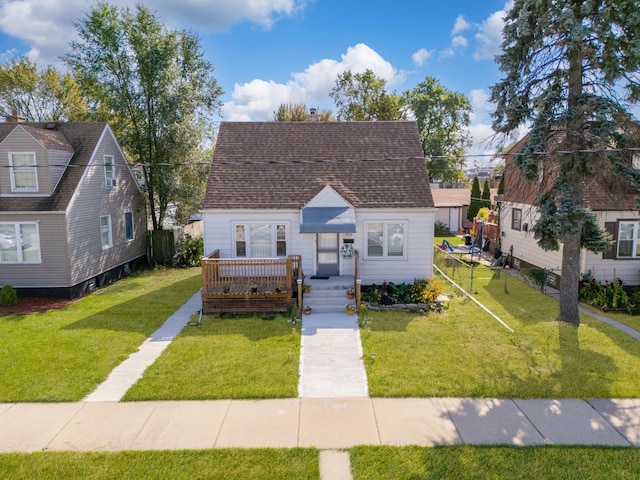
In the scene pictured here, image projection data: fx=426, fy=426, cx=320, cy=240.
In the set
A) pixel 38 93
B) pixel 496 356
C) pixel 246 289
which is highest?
Result: pixel 38 93

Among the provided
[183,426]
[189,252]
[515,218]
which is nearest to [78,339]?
[183,426]

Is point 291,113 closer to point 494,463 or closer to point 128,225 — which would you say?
point 128,225

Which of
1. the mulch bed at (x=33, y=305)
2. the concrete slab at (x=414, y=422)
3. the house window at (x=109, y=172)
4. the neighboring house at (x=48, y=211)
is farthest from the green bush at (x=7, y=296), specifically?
the concrete slab at (x=414, y=422)

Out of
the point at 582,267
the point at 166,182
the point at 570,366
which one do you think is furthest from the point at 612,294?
the point at 166,182

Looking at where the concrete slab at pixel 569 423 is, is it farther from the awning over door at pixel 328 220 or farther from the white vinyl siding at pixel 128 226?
the white vinyl siding at pixel 128 226

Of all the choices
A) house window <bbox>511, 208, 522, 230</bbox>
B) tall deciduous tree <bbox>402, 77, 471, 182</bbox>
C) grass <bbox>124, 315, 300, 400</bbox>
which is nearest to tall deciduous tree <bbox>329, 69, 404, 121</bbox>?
tall deciduous tree <bbox>402, 77, 471, 182</bbox>

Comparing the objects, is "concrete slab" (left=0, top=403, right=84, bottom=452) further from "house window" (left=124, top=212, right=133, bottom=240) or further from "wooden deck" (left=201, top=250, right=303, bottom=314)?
"house window" (left=124, top=212, right=133, bottom=240)
